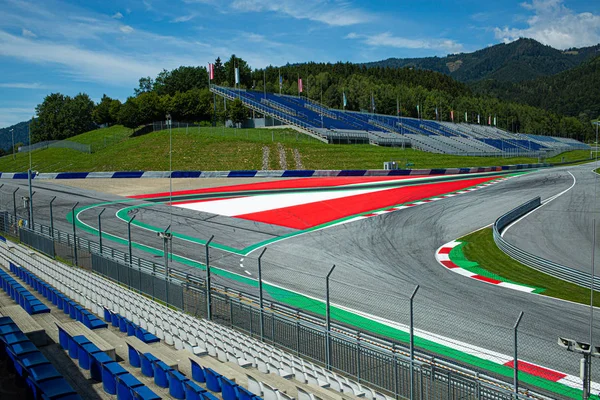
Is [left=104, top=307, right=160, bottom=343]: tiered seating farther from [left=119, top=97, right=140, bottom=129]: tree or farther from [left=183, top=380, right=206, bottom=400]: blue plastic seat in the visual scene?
[left=119, top=97, right=140, bottom=129]: tree

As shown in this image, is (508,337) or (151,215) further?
(151,215)

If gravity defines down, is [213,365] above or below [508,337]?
above

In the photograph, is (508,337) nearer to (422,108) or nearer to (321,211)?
(321,211)

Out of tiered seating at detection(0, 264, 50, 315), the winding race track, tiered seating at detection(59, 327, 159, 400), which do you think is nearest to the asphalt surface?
the winding race track

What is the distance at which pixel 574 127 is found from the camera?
18012 cm

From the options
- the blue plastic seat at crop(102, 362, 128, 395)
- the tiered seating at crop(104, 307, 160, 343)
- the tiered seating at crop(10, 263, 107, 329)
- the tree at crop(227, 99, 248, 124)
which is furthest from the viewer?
the tree at crop(227, 99, 248, 124)

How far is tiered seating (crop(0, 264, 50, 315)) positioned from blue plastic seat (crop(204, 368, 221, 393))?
5345 millimetres

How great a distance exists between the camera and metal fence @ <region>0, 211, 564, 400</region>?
28.0 ft

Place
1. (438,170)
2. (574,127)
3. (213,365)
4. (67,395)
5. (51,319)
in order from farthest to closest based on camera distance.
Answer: (574,127) < (438,170) < (51,319) < (213,365) < (67,395)

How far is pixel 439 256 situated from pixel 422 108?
117 m

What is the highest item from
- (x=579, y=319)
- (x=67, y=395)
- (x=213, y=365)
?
(x=67, y=395)

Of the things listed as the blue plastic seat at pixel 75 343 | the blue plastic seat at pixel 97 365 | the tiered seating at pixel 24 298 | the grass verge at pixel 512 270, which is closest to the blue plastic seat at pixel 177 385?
the blue plastic seat at pixel 97 365

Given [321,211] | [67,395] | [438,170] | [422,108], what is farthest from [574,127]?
[67,395]

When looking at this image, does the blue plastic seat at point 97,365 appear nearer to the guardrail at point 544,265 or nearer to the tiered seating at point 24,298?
the tiered seating at point 24,298
